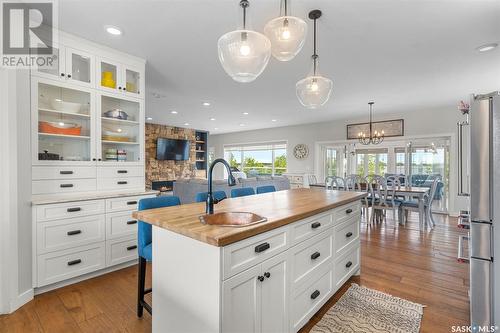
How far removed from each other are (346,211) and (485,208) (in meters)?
0.99

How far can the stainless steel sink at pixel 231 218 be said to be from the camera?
1.52 meters

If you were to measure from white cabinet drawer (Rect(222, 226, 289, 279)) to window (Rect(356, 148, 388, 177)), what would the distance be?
21.0 ft

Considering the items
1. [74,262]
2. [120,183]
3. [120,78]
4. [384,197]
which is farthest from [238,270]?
[384,197]

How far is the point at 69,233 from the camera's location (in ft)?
7.93

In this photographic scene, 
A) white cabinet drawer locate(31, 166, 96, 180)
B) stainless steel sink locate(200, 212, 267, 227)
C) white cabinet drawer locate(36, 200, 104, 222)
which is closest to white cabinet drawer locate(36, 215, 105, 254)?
white cabinet drawer locate(36, 200, 104, 222)

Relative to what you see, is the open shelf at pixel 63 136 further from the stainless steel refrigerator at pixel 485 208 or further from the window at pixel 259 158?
the window at pixel 259 158

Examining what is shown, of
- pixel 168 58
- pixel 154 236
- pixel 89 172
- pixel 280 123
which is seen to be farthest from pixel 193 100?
pixel 154 236

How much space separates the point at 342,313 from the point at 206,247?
4.96 ft

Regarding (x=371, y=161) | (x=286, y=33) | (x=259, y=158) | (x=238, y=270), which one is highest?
(x=286, y=33)

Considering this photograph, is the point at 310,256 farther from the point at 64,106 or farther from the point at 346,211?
the point at 64,106

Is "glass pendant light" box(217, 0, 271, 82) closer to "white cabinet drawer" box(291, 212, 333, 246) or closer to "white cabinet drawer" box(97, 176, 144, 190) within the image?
"white cabinet drawer" box(291, 212, 333, 246)

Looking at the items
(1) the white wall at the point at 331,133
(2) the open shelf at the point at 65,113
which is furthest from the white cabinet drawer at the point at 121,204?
(1) the white wall at the point at 331,133

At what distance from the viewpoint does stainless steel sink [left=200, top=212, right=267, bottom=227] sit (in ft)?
5.00

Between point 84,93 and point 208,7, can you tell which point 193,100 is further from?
point 208,7
